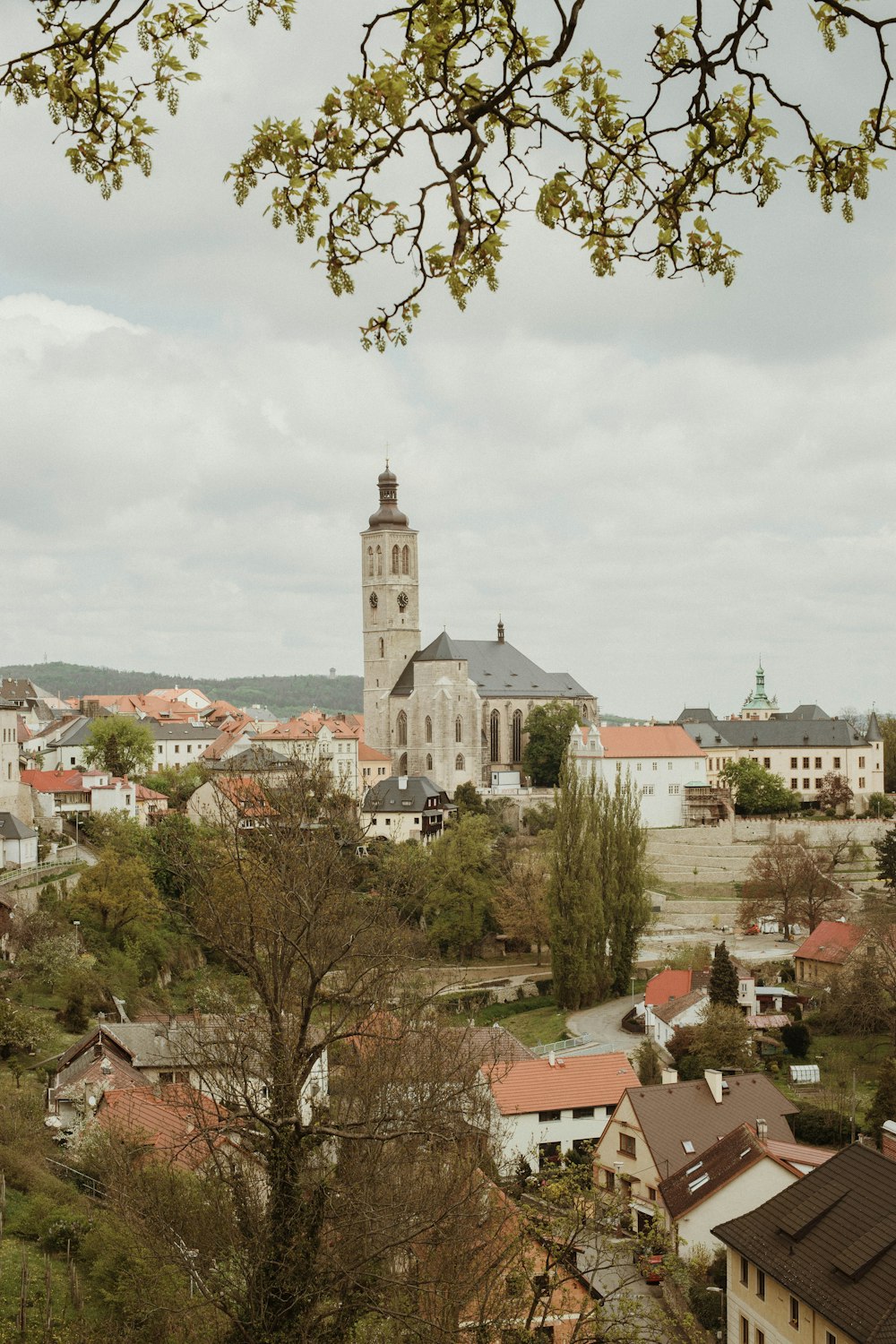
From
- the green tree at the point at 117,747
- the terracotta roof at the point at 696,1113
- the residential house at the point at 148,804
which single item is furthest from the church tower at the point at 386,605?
the terracotta roof at the point at 696,1113

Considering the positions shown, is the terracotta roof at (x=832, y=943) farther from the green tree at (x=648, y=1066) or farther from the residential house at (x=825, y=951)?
the green tree at (x=648, y=1066)

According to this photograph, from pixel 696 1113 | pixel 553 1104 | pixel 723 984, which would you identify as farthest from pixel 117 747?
pixel 696 1113

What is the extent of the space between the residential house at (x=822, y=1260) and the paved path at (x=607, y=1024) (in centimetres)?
1545

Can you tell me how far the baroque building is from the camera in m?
69.8

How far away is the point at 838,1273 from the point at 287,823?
847cm

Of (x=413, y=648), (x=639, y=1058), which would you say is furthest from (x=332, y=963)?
(x=413, y=648)

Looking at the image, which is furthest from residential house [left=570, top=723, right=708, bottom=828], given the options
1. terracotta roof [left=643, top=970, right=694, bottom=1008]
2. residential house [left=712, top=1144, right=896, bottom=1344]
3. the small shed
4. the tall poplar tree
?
residential house [left=712, top=1144, right=896, bottom=1344]

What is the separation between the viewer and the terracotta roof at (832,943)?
121 feet

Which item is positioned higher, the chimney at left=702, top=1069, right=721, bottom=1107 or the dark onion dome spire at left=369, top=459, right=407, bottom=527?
the dark onion dome spire at left=369, top=459, right=407, bottom=527

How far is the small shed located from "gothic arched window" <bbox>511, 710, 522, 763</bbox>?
4495cm

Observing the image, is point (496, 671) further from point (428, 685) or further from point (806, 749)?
point (806, 749)

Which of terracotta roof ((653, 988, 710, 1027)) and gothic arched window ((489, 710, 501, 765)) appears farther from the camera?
gothic arched window ((489, 710, 501, 765))

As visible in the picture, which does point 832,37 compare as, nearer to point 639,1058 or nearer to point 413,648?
point 639,1058

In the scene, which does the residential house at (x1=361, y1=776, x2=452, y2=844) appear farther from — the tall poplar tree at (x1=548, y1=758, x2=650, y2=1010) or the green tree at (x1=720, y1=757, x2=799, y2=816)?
the tall poplar tree at (x1=548, y1=758, x2=650, y2=1010)
